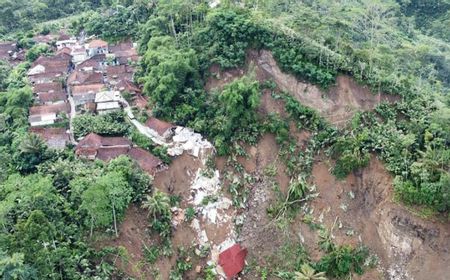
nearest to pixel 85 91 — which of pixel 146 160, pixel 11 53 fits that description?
pixel 146 160

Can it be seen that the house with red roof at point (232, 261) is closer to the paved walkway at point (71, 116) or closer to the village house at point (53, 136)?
the paved walkway at point (71, 116)

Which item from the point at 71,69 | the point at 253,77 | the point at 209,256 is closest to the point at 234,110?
the point at 253,77

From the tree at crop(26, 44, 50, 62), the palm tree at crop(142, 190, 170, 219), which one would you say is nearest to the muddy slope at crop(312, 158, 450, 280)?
the palm tree at crop(142, 190, 170, 219)

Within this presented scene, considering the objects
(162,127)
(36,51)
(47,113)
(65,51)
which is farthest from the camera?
(36,51)

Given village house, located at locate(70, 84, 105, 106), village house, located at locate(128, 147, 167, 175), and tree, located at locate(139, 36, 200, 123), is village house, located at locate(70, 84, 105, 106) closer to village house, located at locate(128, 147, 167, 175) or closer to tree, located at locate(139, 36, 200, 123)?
tree, located at locate(139, 36, 200, 123)

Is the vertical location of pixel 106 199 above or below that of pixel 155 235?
above

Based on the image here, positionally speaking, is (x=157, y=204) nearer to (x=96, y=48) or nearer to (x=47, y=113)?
(x=47, y=113)
